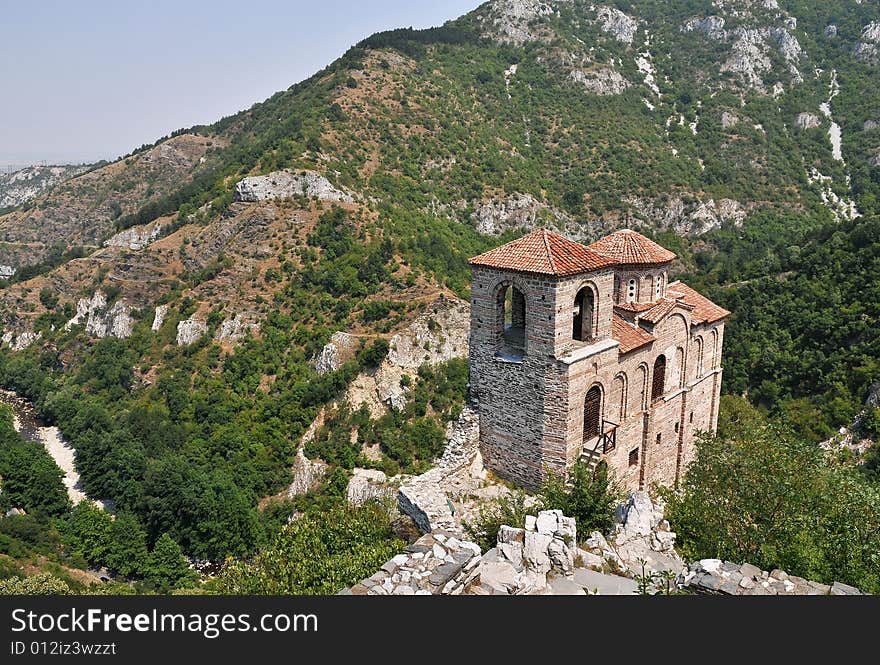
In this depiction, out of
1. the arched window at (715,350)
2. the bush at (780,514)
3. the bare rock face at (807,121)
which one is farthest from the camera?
the bare rock face at (807,121)

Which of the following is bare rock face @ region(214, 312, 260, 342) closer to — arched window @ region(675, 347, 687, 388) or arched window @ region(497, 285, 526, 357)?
arched window @ region(497, 285, 526, 357)

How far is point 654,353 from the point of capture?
22.6m

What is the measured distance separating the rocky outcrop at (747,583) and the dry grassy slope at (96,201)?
336 feet

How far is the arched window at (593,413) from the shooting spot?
19859mm

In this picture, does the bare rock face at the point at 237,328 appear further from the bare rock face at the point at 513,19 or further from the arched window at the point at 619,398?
the bare rock face at the point at 513,19

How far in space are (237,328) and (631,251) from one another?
38.7 m

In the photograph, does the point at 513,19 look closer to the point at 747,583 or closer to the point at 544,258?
the point at 544,258

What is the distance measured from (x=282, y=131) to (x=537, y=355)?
63266 millimetres

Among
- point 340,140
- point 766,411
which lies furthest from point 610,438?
point 340,140

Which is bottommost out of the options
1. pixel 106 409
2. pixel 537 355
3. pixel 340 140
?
pixel 106 409

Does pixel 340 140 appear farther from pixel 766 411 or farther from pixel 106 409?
pixel 766 411

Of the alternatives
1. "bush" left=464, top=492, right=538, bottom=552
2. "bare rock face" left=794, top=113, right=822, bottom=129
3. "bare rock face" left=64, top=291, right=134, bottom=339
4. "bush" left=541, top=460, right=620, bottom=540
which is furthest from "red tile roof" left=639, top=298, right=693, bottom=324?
"bare rock face" left=794, top=113, right=822, bottom=129

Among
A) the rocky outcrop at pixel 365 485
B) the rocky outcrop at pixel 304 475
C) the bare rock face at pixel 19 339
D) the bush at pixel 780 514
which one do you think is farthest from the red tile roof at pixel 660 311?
the bare rock face at pixel 19 339

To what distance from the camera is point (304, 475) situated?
4119cm
